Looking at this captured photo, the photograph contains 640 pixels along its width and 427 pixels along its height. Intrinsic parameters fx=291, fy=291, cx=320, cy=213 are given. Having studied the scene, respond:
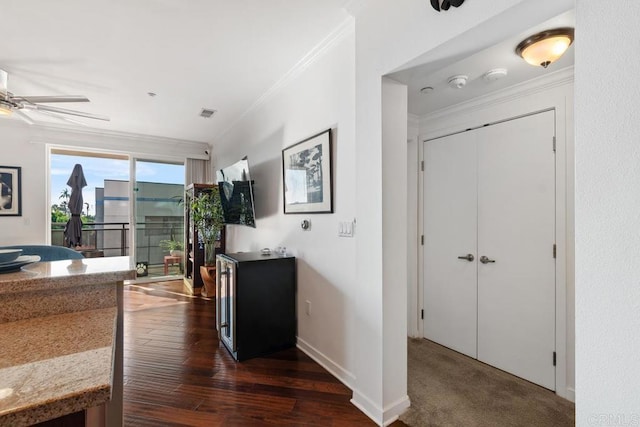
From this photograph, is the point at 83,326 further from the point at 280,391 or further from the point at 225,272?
the point at 225,272

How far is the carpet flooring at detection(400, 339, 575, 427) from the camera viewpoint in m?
1.81

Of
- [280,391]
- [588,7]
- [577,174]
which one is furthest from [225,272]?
[588,7]

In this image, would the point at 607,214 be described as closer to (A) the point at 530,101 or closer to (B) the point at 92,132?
(A) the point at 530,101

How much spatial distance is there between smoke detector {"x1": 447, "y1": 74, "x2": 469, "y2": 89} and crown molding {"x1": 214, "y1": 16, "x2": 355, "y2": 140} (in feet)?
2.70

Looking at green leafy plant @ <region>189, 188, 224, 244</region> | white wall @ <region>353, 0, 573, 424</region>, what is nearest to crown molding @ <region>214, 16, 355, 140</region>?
white wall @ <region>353, 0, 573, 424</region>

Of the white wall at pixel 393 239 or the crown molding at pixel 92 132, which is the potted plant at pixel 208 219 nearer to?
the crown molding at pixel 92 132

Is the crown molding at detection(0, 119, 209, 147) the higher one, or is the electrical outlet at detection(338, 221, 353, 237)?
the crown molding at detection(0, 119, 209, 147)

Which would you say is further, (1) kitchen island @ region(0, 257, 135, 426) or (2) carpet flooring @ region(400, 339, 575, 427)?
(2) carpet flooring @ region(400, 339, 575, 427)

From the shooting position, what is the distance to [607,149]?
929 mm

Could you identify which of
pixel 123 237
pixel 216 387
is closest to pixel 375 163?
pixel 216 387

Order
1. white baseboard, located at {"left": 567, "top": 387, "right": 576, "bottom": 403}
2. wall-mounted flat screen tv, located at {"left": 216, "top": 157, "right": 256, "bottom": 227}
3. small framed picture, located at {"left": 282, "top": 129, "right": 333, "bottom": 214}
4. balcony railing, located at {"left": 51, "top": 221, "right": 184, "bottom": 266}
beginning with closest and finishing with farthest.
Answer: white baseboard, located at {"left": 567, "top": 387, "right": 576, "bottom": 403}
small framed picture, located at {"left": 282, "top": 129, "right": 333, "bottom": 214}
wall-mounted flat screen tv, located at {"left": 216, "top": 157, "right": 256, "bottom": 227}
balcony railing, located at {"left": 51, "top": 221, "right": 184, "bottom": 266}

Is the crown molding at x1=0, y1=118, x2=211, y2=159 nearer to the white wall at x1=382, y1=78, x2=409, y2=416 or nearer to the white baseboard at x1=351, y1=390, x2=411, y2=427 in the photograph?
the white wall at x1=382, y1=78, x2=409, y2=416

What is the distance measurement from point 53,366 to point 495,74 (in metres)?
2.74

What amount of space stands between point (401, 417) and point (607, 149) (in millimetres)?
1758
